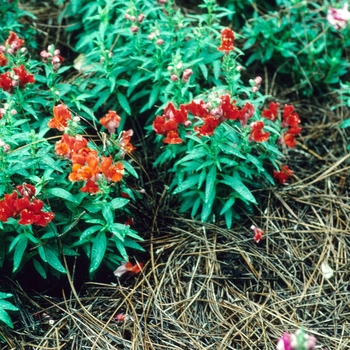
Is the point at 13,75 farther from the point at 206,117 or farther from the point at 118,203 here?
the point at 206,117

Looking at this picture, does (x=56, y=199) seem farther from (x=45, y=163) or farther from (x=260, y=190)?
(x=260, y=190)

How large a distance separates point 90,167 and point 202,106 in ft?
2.32

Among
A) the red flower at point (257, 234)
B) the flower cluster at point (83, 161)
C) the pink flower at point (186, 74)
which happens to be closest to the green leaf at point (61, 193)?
the flower cluster at point (83, 161)

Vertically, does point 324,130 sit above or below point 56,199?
below

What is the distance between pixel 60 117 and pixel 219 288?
49.9 inches

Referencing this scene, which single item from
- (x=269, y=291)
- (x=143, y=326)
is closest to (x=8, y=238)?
(x=143, y=326)

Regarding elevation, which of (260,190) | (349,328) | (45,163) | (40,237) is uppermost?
(45,163)

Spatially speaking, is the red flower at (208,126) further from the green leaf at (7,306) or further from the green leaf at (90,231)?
the green leaf at (7,306)

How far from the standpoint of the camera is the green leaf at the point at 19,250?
2938 mm

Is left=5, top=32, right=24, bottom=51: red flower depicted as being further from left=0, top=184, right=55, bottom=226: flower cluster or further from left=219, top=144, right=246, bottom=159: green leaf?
left=219, top=144, right=246, bottom=159: green leaf

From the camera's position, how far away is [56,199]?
3225 millimetres

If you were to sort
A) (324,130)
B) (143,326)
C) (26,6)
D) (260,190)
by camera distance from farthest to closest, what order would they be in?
1. (26,6)
2. (324,130)
3. (260,190)
4. (143,326)

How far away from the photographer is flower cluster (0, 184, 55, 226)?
2791mm

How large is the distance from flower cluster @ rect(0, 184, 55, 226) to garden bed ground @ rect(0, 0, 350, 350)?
0.49 metres
